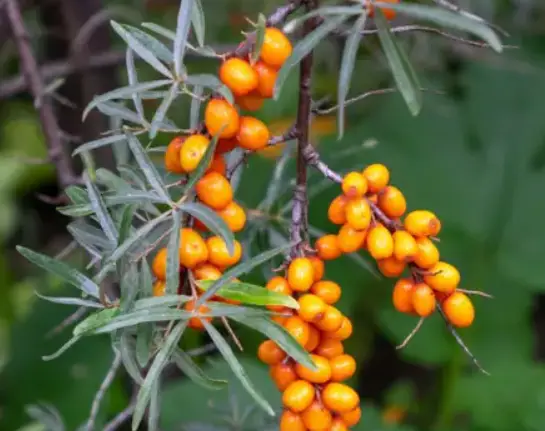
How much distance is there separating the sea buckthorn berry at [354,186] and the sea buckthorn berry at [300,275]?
0.06 m

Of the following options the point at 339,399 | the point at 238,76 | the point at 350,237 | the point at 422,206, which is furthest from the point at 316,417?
the point at 422,206

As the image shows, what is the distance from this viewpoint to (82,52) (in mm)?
1061

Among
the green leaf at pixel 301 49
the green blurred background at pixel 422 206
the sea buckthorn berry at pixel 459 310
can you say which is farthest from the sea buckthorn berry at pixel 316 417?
the green blurred background at pixel 422 206

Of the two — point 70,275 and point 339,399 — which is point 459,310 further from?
point 70,275

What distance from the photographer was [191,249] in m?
0.46

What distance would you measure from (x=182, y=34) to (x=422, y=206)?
0.90m

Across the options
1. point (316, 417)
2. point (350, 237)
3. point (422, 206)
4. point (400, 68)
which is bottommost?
point (422, 206)

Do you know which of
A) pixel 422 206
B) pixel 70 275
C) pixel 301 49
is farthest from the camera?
pixel 422 206

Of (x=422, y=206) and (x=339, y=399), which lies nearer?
(x=339, y=399)

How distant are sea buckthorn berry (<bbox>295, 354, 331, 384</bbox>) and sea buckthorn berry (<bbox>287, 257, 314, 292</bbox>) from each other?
0.05 meters

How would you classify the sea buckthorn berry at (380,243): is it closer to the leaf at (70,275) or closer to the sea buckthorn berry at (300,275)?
the sea buckthorn berry at (300,275)

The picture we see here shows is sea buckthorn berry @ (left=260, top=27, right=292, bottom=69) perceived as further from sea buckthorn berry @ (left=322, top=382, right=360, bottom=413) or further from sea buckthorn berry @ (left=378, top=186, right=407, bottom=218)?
sea buckthorn berry @ (left=322, top=382, right=360, bottom=413)

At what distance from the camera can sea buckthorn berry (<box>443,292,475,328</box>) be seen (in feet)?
1.58

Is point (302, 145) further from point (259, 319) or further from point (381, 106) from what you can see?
point (381, 106)
